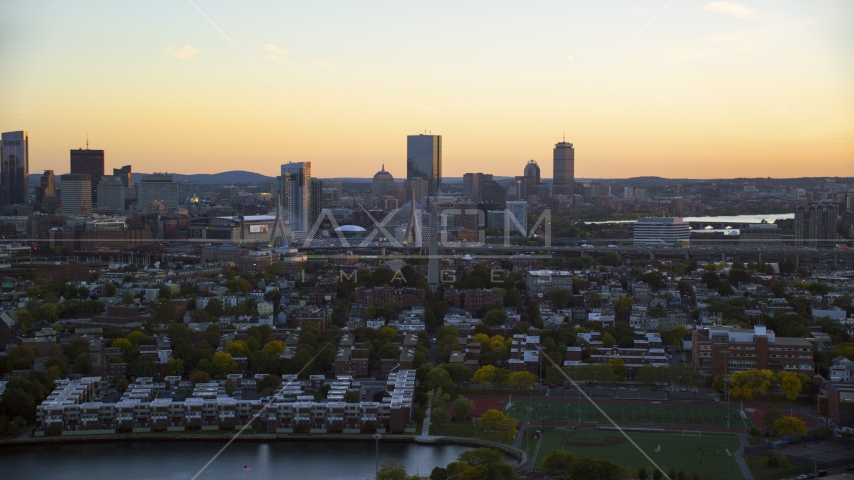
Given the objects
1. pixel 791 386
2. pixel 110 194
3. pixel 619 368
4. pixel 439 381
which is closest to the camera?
pixel 791 386

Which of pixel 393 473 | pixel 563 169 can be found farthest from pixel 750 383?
pixel 563 169

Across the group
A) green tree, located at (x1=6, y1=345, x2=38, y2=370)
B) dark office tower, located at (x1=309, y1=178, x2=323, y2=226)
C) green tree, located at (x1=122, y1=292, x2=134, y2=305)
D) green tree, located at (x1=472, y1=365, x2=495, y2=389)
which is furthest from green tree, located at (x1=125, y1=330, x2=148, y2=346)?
dark office tower, located at (x1=309, y1=178, x2=323, y2=226)

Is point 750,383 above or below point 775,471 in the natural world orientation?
above

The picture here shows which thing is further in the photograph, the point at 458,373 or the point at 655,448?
the point at 458,373

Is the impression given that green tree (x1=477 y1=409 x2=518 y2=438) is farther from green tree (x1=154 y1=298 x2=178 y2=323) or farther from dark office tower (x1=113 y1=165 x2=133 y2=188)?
dark office tower (x1=113 y1=165 x2=133 y2=188)

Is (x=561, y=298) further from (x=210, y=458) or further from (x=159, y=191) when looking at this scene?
(x=159, y=191)

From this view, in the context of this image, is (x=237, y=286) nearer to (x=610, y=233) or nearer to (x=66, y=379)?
(x=66, y=379)
